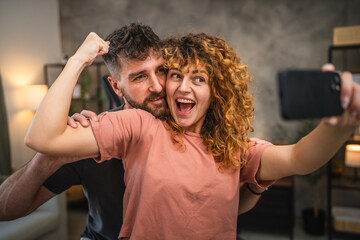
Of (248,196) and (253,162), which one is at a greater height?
(253,162)

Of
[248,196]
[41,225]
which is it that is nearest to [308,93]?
[248,196]

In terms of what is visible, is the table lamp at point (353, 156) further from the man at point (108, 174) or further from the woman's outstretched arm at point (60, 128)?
the woman's outstretched arm at point (60, 128)

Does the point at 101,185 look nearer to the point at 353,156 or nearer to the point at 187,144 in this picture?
the point at 187,144

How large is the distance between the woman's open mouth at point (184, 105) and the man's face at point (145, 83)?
0.27ft

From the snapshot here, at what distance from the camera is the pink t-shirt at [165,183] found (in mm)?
970

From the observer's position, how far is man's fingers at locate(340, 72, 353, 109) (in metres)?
0.67

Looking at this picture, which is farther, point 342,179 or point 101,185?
point 342,179

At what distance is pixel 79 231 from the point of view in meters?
3.43

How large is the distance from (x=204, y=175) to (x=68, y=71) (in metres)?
0.55

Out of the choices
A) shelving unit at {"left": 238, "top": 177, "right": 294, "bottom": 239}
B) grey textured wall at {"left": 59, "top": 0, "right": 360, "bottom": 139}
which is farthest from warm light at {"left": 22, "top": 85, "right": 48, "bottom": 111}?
shelving unit at {"left": 238, "top": 177, "right": 294, "bottom": 239}

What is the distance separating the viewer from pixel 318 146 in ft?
2.73

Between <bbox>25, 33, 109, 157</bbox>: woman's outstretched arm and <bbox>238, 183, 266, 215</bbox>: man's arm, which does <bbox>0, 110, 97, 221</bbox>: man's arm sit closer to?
<bbox>25, 33, 109, 157</bbox>: woman's outstretched arm

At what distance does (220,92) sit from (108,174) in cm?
60

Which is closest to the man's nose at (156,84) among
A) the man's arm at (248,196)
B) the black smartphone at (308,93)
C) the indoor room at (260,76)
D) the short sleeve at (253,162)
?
the short sleeve at (253,162)
